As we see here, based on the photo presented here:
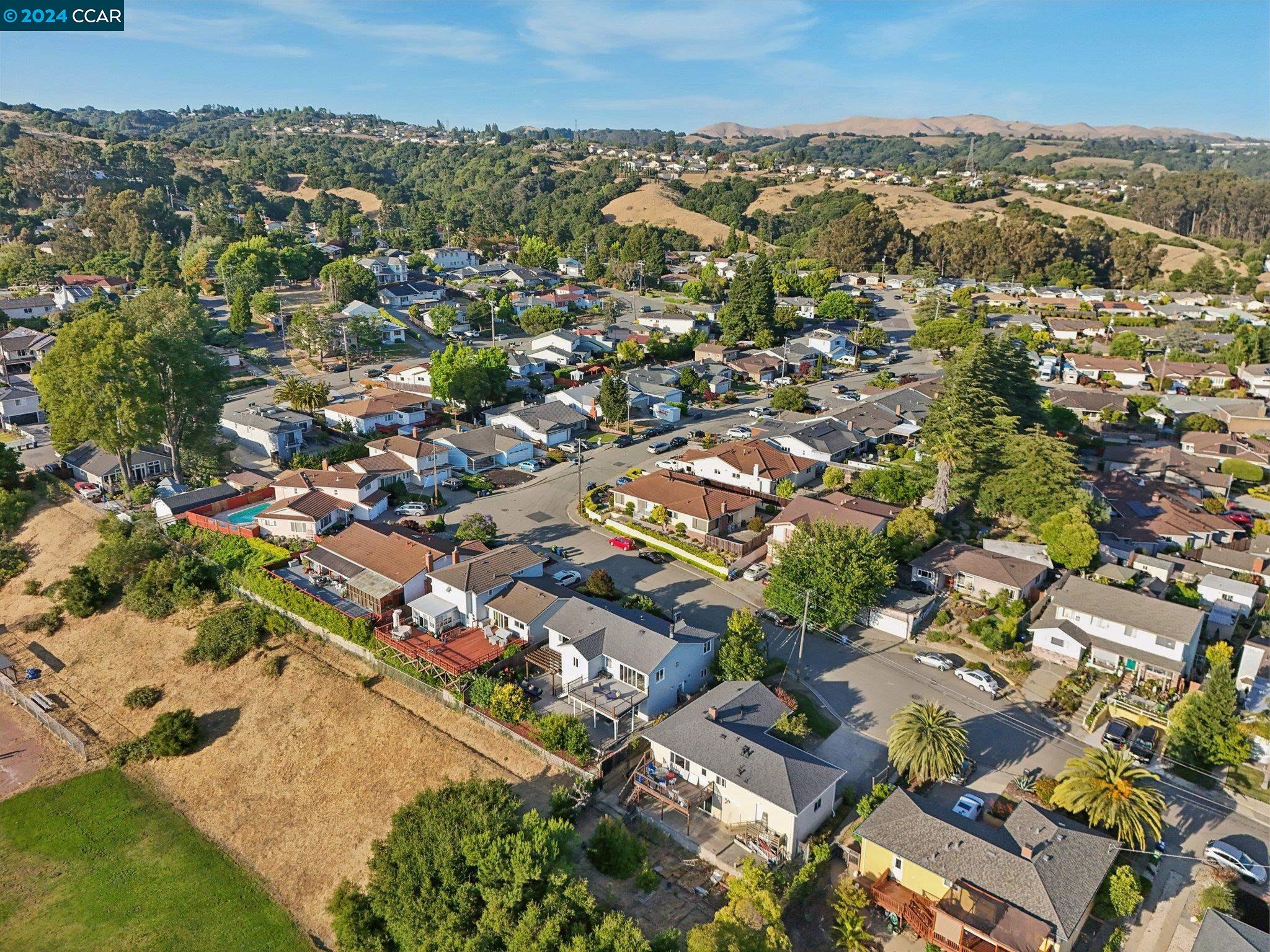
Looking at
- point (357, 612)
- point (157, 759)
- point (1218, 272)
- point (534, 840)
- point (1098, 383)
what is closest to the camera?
point (534, 840)

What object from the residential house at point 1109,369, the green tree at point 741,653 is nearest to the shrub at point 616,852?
the green tree at point 741,653

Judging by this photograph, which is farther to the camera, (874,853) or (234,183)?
(234,183)

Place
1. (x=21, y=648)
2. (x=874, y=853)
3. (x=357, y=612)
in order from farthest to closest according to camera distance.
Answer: (x=21, y=648), (x=357, y=612), (x=874, y=853)

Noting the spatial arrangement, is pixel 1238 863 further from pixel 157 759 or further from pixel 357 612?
pixel 157 759

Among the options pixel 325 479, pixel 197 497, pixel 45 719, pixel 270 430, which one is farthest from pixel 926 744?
pixel 270 430

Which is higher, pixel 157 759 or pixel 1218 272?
pixel 1218 272

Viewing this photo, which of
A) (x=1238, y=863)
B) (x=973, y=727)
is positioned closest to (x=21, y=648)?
(x=973, y=727)

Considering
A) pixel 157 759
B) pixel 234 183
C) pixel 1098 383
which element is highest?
pixel 234 183
